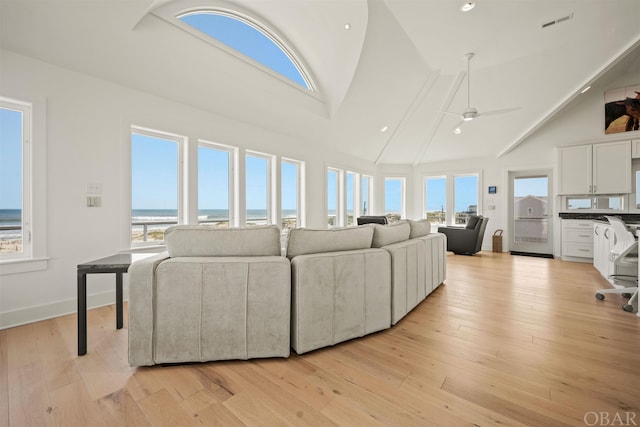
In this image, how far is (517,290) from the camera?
3256 millimetres

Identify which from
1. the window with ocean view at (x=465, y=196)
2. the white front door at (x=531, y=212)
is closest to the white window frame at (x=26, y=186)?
the window with ocean view at (x=465, y=196)

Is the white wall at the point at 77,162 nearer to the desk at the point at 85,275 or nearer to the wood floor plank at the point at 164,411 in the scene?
the desk at the point at 85,275

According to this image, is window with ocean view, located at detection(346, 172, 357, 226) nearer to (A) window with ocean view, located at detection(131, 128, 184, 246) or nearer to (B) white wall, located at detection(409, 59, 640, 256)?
(B) white wall, located at detection(409, 59, 640, 256)

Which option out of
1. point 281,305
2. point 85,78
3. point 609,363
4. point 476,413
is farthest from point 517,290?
point 85,78

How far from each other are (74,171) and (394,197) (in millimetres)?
7501

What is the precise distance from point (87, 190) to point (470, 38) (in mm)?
5362

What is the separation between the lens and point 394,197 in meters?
8.21

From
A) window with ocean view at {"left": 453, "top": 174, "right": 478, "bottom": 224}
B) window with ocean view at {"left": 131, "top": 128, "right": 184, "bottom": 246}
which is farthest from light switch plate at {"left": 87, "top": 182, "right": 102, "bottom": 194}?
window with ocean view at {"left": 453, "top": 174, "right": 478, "bottom": 224}

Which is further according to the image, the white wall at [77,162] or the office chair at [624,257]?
the office chair at [624,257]

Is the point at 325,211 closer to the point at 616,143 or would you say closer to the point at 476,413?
the point at 476,413

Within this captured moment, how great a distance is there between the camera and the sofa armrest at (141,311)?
5.20ft

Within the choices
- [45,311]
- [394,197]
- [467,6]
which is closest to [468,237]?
[394,197]

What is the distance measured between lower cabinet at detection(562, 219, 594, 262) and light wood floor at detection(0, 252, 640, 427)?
11.6 feet

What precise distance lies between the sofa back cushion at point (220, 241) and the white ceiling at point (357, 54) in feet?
7.66
